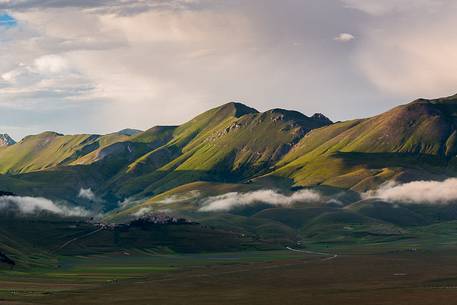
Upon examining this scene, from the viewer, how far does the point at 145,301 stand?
196 metres

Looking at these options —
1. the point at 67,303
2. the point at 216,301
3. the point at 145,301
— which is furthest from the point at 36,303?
the point at 216,301

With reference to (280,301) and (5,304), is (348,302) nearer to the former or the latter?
(280,301)

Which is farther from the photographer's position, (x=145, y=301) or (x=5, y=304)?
(x=145, y=301)

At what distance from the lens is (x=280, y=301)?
19175 centimetres

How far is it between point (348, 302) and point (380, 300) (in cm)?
811

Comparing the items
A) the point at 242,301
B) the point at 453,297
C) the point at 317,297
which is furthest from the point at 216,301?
the point at 453,297

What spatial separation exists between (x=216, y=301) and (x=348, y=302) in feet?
106

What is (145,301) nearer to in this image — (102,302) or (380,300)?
(102,302)

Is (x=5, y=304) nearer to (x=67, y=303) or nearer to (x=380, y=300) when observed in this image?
(x=67, y=303)

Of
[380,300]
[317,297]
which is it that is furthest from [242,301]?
[380,300]

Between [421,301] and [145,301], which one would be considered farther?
[145,301]

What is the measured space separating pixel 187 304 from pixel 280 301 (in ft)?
72.7

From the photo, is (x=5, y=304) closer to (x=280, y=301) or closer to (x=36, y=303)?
(x=36, y=303)

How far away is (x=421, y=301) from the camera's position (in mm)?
183000
